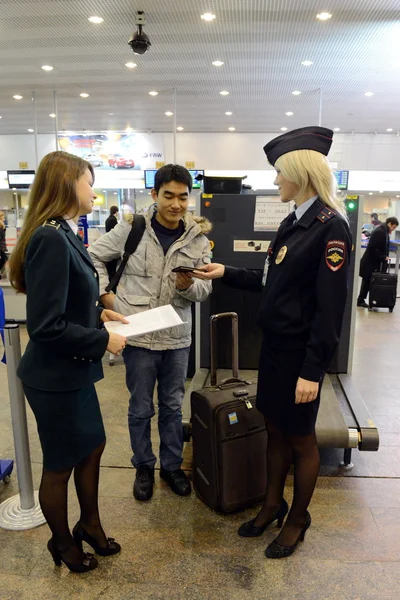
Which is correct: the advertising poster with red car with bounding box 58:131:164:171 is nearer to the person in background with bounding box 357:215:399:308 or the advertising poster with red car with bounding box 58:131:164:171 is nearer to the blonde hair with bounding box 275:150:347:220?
the person in background with bounding box 357:215:399:308

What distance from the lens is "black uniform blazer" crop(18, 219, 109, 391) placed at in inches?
55.7

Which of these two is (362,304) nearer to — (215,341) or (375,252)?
(375,252)

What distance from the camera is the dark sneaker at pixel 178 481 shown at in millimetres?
2322

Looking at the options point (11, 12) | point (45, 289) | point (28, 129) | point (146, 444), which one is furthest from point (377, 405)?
point (28, 129)

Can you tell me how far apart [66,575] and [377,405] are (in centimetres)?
270

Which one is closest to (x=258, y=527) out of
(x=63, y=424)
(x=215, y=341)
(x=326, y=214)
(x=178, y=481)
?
(x=178, y=481)

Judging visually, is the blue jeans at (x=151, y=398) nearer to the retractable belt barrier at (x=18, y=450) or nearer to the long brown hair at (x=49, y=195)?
the retractable belt barrier at (x=18, y=450)

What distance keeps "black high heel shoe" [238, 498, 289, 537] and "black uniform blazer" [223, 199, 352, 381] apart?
32.1 inches

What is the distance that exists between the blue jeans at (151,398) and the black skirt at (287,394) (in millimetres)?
595

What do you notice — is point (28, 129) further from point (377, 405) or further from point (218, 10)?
point (377, 405)

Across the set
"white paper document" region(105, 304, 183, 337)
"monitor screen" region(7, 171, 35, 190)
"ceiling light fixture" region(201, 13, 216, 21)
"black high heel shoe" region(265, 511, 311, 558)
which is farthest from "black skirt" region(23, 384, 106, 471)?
"monitor screen" region(7, 171, 35, 190)

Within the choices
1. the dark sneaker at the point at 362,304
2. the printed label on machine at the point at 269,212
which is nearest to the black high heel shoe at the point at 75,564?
the printed label on machine at the point at 269,212

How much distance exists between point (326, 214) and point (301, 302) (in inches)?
13.0

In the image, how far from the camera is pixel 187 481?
237 centimetres
